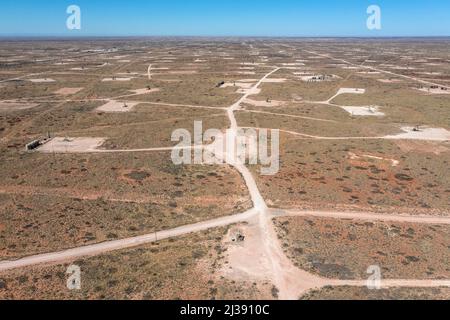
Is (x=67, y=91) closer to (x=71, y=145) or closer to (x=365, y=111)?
(x=71, y=145)

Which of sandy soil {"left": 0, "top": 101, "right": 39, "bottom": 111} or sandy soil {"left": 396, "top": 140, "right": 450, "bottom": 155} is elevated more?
sandy soil {"left": 0, "top": 101, "right": 39, "bottom": 111}

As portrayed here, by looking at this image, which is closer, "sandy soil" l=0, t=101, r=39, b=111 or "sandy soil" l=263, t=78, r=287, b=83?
"sandy soil" l=0, t=101, r=39, b=111

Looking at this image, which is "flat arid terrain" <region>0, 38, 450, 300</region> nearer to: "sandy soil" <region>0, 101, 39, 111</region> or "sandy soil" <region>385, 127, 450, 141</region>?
"sandy soil" <region>385, 127, 450, 141</region>

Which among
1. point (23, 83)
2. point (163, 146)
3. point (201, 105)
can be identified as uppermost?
point (23, 83)

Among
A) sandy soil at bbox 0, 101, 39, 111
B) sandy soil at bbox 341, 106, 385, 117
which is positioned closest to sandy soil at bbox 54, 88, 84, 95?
sandy soil at bbox 0, 101, 39, 111

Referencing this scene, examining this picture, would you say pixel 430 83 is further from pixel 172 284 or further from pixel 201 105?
pixel 172 284

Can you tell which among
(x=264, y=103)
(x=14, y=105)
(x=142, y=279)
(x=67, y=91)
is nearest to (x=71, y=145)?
(x=142, y=279)
